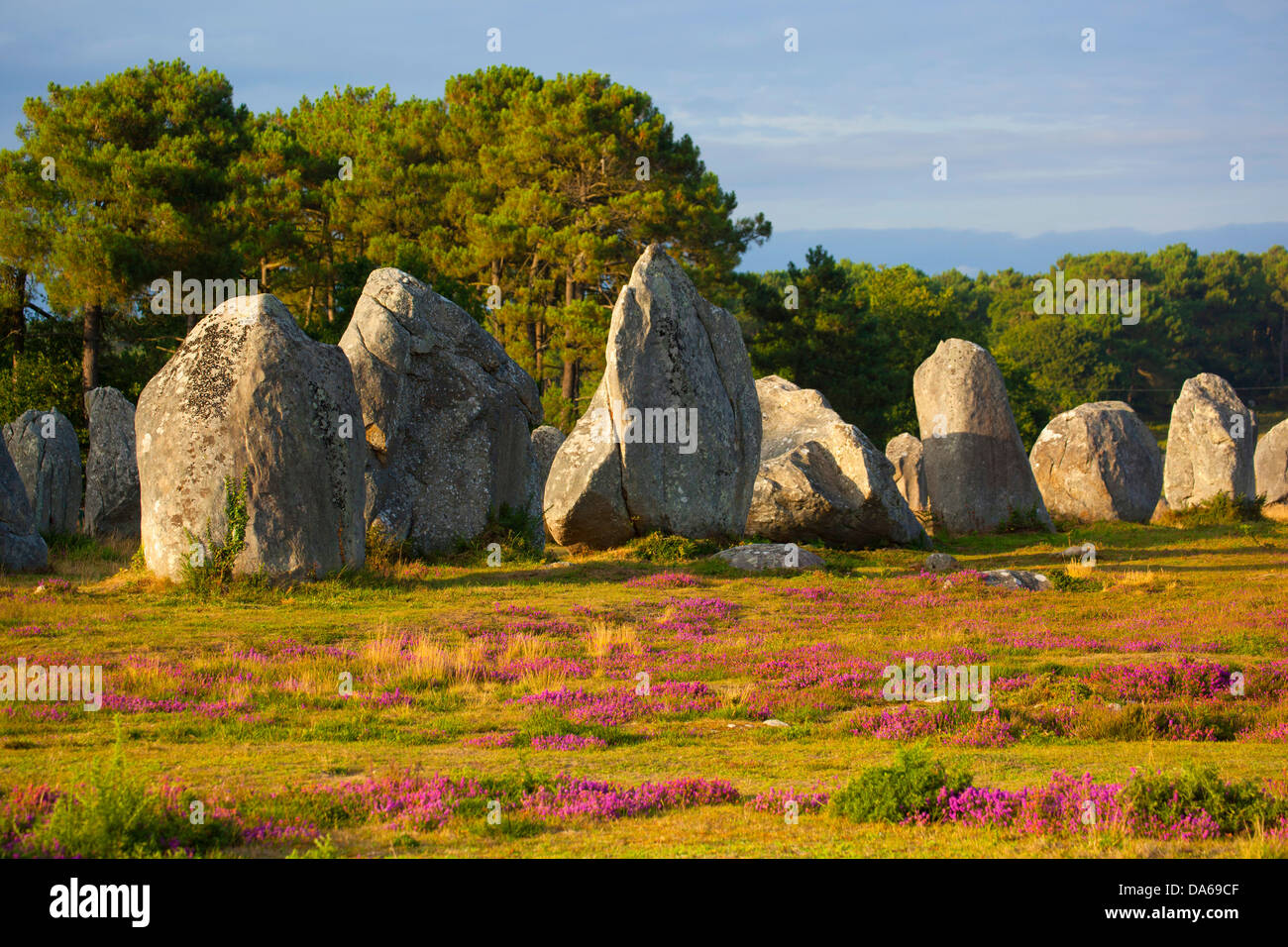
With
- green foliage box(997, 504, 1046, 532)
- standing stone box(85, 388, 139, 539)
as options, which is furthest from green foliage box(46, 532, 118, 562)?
green foliage box(997, 504, 1046, 532)

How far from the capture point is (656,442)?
23.5 meters

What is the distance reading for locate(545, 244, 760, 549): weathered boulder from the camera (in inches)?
914

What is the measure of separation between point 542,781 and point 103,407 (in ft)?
80.9

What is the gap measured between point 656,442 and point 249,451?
920 cm

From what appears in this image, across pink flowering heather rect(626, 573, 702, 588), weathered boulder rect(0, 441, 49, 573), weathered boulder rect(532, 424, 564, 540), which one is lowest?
pink flowering heather rect(626, 573, 702, 588)

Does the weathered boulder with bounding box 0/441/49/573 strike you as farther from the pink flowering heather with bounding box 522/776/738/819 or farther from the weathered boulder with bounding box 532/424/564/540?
the pink flowering heather with bounding box 522/776/738/819

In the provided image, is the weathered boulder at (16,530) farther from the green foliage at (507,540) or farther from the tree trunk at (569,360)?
the tree trunk at (569,360)

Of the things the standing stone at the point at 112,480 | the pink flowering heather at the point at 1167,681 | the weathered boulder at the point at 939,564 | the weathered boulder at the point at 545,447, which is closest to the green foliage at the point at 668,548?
the weathered boulder at the point at 939,564

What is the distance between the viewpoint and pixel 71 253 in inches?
1302

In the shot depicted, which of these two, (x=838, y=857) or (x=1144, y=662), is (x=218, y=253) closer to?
(x=1144, y=662)

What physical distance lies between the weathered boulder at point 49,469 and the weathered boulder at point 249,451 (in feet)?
38.4

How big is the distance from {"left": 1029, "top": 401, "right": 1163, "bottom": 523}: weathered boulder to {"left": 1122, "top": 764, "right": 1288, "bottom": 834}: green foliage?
27481mm

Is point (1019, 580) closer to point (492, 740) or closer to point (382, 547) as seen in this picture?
point (382, 547)
